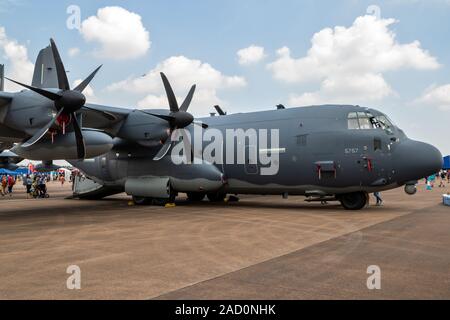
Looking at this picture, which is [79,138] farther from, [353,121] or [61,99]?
[353,121]

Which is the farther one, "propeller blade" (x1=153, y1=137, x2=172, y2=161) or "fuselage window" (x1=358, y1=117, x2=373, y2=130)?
"propeller blade" (x1=153, y1=137, x2=172, y2=161)

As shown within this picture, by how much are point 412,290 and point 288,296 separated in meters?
1.61

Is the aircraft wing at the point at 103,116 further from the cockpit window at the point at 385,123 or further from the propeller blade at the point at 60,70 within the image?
the cockpit window at the point at 385,123

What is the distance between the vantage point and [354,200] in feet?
52.2

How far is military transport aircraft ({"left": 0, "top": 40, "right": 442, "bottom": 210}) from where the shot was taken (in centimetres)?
1366

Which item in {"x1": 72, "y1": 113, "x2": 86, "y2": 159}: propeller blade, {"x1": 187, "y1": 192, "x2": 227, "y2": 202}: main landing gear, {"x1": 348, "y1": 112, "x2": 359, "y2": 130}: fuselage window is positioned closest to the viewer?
{"x1": 72, "y1": 113, "x2": 86, "y2": 159}: propeller blade

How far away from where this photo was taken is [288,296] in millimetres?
4715

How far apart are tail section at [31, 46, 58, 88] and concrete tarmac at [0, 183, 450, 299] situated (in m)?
6.50

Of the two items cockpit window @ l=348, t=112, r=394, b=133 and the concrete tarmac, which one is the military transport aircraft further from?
the concrete tarmac

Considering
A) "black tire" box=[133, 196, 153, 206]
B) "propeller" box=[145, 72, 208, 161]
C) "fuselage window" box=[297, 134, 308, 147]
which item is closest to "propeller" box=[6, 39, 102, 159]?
"propeller" box=[145, 72, 208, 161]

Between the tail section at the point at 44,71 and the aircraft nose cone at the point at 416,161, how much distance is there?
14072mm

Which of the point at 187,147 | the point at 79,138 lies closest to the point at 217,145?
the point at 187,147
